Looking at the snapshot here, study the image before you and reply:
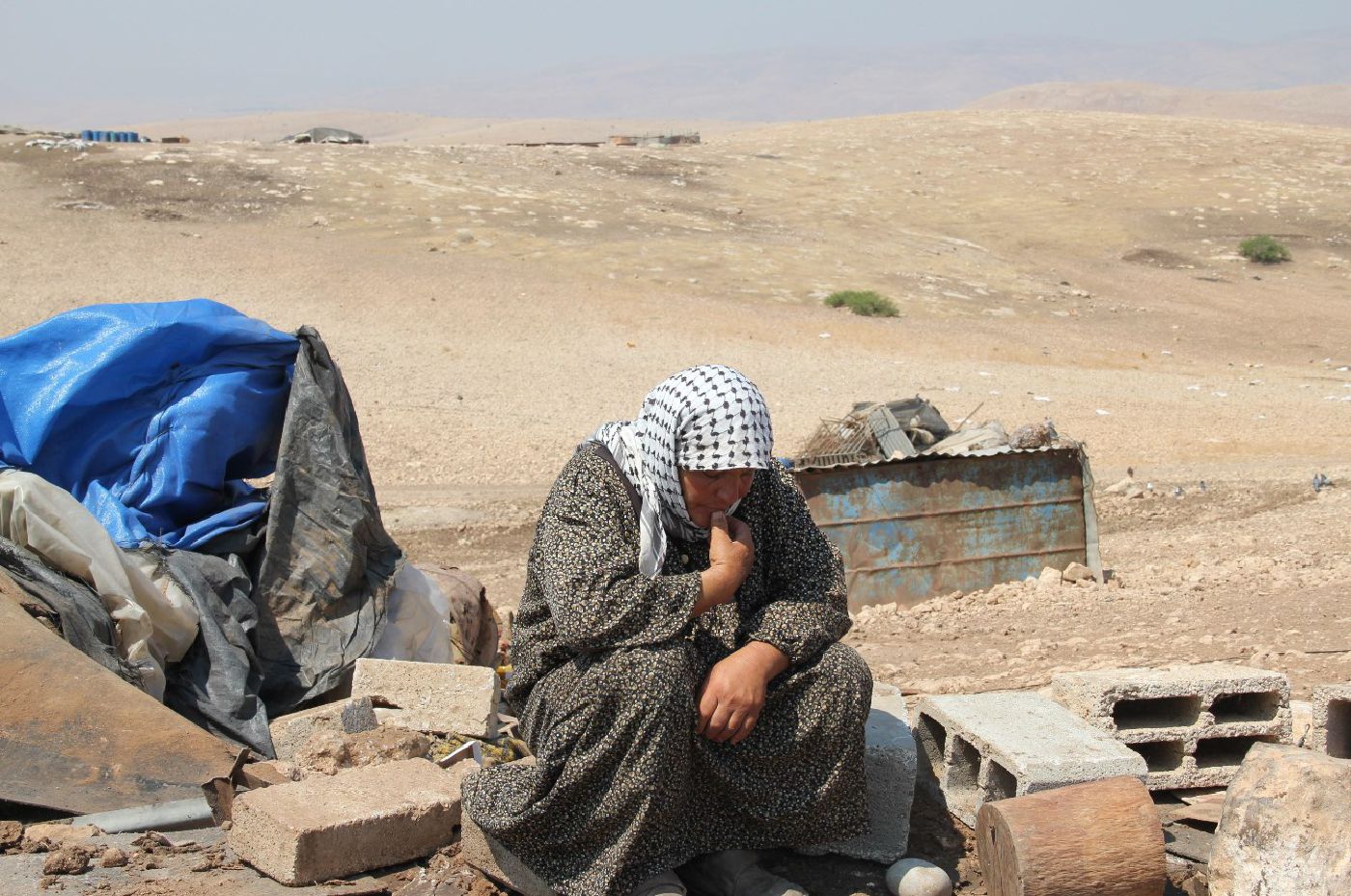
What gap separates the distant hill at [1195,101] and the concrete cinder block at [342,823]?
87.5 m

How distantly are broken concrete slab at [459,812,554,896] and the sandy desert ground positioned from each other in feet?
7.21

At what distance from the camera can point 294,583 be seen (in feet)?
14.7

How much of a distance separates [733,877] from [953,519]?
4051 millimetres

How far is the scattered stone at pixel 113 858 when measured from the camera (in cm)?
302

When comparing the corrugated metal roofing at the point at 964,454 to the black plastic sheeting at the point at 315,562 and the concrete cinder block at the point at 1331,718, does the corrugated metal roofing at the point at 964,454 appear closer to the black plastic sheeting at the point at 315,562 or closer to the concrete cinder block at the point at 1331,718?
the black plastic sheeting at the point at 315,562

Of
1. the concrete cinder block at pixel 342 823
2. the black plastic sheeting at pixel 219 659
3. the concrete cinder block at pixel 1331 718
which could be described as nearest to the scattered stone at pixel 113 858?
the concrete cinder block at pixel 342 823

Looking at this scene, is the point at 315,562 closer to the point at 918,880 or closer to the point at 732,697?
the point at 732,697

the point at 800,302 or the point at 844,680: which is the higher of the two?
the point at 844,680

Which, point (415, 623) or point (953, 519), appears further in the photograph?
point (953, 519)

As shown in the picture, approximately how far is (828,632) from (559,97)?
199556 mm

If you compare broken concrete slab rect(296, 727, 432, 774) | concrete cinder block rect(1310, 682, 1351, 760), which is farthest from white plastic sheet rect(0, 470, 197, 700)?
concrete cinder block rect(1310, 682, 1351, 760)

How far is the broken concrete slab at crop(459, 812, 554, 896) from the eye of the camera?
296cm

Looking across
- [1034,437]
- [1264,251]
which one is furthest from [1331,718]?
[1264,251]

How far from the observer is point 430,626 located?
188 inches
